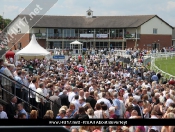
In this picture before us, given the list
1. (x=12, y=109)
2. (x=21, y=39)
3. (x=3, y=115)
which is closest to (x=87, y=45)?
(x=21, y=39)

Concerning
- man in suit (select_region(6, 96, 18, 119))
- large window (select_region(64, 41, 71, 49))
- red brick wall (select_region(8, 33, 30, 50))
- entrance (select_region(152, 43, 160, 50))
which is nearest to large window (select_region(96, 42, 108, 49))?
large window (select_region(64, 41, 71, 49))

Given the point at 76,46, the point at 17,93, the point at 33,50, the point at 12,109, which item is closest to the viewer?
the point at 12,109

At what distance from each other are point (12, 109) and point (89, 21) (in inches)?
42.6

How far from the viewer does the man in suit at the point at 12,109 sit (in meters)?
2.90

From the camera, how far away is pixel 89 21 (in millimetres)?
3461

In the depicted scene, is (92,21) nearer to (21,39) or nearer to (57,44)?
(57,44)

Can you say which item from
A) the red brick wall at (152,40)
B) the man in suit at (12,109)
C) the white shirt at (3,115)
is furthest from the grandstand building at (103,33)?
the white shirt at (3,115)

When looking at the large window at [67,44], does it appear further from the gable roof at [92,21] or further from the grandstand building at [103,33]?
the gable roof at [92,21]

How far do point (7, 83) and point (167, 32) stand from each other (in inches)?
71.6

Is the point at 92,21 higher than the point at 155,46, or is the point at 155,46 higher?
the point at 92,21

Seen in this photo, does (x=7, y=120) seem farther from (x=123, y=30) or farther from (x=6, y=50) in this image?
(x=123, y=30)

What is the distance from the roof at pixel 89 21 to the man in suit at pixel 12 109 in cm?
76

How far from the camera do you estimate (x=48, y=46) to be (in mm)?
3678

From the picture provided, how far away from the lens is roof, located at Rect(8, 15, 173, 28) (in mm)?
3218
